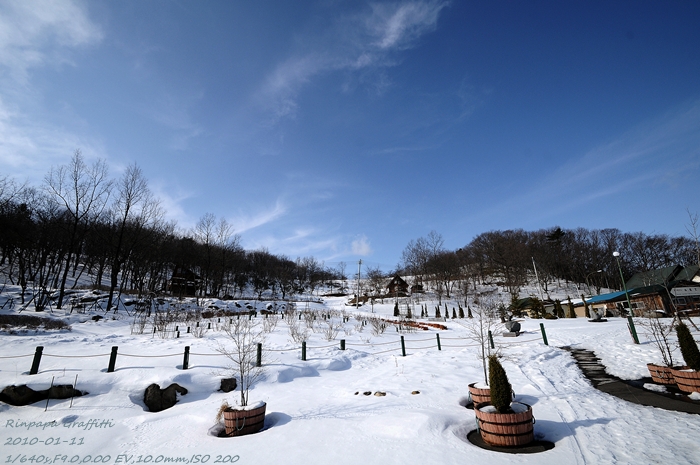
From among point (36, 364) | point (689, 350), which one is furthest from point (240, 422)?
point (689, 350)

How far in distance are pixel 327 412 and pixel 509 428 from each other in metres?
4.00

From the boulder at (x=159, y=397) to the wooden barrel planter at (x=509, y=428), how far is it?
26.5 feet

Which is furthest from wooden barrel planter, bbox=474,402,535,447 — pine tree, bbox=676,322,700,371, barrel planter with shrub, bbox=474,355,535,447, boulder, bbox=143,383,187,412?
boulder, bbox=143,383,187,412

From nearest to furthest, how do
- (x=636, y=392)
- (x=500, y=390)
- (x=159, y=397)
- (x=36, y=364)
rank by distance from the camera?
(x=500, y=390)
(x=636, y=392)
(x=159, y=397)
(x=36, y=364)

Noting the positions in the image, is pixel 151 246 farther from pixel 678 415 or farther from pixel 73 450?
pixel 678 415

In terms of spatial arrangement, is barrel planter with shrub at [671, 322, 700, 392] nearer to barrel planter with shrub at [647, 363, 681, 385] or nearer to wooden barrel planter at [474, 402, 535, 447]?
barrel planter with shrub at [647, 363, 681, 385]

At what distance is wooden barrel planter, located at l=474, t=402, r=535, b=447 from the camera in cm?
493

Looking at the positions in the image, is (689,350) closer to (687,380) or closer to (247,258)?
(687,380)

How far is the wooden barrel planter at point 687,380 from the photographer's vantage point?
22.8 ft

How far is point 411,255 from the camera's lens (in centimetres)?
6925

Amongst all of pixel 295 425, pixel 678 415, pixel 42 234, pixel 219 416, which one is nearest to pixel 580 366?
pixel 678 415

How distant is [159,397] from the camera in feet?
27.5

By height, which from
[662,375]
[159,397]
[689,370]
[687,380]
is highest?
[689,370]

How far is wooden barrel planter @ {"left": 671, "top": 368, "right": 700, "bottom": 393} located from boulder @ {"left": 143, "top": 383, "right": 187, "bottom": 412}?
12798mm
